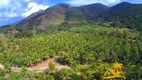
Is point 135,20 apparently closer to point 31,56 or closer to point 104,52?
point 104,52

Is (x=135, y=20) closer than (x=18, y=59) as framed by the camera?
No

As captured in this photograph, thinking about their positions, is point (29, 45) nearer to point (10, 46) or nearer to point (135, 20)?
point (10, 46)

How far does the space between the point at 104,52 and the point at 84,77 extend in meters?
20.1

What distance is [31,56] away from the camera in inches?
2287

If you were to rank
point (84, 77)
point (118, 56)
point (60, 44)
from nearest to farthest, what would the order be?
point (84, 77) < point (118, 56) < point (60, 44)

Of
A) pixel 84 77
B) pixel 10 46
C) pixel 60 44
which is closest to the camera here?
pixel 84 77

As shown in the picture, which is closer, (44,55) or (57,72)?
(57,72)

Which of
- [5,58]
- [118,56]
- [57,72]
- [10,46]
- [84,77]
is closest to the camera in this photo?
[84,77]

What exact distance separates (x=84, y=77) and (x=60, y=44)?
90.3ft

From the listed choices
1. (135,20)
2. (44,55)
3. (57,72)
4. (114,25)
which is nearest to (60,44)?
(44,55)

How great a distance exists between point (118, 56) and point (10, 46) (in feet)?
111

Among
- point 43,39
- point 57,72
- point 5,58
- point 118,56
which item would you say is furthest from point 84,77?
point 43,39

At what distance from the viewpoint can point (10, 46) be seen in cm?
6994

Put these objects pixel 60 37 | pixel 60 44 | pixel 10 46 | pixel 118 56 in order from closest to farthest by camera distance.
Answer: pixel 118 56, pixel 60 44, pixel 10 46, pixel 60 37
